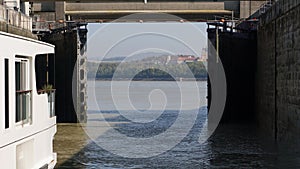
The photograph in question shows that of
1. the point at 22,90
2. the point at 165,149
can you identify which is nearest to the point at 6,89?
the point at 22,90

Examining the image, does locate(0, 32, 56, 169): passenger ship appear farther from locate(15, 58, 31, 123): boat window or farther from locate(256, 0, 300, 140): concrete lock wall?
locate(256, 0, 300, 140): concrete lock wall

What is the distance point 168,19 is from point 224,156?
15.4 metres

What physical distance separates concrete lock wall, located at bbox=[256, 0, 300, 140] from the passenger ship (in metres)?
8.20

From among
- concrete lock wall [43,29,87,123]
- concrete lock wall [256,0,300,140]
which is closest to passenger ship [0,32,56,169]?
concrete lock wall [256,0,300,140]

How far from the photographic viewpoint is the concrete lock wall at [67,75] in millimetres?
27953

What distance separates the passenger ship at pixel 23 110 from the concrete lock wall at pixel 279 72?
8.20 metres

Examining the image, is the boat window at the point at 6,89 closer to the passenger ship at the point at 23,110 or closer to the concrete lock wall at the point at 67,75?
the passenger ship at the point at 23,110

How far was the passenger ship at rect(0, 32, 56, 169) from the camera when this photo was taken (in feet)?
30.4

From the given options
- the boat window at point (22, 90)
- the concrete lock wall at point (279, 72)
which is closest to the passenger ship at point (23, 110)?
the boat window at point (22, 90)

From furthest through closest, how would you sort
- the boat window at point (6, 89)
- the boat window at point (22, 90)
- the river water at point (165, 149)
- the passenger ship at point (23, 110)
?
the river water at point (165, 149), the boat window at point (22, 90), the boat window at point (6, 89), the passenger ship at point (23, 110)

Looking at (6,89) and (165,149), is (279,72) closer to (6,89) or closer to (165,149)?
(165,149)

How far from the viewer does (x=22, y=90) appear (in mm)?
10867

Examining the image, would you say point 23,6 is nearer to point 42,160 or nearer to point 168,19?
point 168,19

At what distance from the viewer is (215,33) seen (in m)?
29.0
